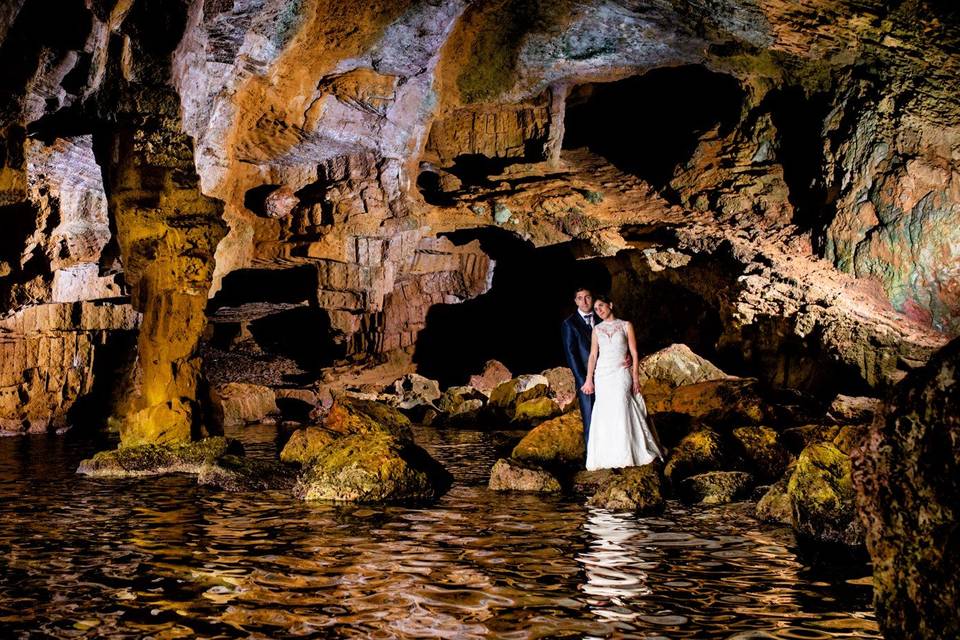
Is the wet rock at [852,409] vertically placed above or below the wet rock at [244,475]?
above

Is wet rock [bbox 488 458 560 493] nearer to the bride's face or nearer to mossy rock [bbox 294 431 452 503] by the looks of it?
mossy rock [bbox 294 431 452 503]

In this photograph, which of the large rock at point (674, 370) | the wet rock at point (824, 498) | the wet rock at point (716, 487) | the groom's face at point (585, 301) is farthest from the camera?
the large rock at point (674, 370)

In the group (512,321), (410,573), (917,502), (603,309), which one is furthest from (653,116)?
(917,502)

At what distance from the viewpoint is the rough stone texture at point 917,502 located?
2043 mm

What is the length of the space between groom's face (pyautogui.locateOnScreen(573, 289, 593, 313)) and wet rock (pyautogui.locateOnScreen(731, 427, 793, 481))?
2.06 m

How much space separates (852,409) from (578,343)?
203 inches

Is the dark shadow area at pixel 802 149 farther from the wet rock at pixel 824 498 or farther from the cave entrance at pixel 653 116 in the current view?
the wet rock at pixel 824 498

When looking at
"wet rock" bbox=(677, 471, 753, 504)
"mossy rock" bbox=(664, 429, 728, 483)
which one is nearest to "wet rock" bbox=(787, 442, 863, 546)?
"wet rock" bbox=(677, 471, 753, 504)

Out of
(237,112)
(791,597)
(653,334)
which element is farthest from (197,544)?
(653,334)

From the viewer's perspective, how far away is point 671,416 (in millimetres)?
9898

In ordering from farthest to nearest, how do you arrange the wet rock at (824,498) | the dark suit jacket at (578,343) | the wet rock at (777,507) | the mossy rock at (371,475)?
1. the dark suit jacket at (578,343)
2. the mossy rock at (371,475)
3. the wet rock at (777,507)
4. the wet rock at (824,498)

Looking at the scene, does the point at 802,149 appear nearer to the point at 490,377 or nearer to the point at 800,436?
the point at 800,436

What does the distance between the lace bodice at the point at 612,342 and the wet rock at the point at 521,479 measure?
4.27 ft

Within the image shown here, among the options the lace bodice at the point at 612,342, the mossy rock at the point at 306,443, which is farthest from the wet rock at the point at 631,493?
the mossy rock at the point at 306,443
